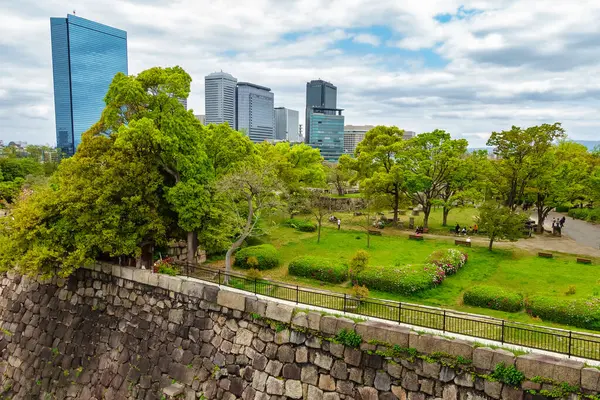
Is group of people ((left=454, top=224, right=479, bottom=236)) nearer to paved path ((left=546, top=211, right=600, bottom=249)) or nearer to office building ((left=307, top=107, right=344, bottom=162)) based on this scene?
paved path ((left=546, top=211, right=600, bottom=249))

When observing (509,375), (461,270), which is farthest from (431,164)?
(509,375)

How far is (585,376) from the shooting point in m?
7.42

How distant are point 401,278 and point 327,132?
17972cm

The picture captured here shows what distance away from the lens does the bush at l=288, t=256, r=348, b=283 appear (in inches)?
683

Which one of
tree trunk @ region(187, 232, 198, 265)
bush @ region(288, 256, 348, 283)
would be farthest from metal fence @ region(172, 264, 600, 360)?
bush @ region(288, 256, 348, 283)

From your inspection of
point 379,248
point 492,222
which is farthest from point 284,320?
point 492,222

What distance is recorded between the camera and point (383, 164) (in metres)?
34.0

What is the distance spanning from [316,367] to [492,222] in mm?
17115

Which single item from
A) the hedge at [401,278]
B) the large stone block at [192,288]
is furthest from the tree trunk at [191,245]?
the hedge at [401,278]

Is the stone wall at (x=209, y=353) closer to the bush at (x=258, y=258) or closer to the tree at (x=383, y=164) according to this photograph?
the bush at (x=258, y=258)

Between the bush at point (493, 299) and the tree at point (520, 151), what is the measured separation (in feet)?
57.0

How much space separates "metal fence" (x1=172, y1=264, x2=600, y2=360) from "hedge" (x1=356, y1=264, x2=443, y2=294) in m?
3.96

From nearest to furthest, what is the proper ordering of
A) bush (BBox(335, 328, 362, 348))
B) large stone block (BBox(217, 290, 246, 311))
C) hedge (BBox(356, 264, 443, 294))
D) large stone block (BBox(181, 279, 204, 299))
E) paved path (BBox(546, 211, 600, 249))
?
bush (BBox(335, 328, 362, 348))
large stone block (BBox(217, 290, 246, 311))
large stone block (BBox(181, 279, 204, 299))
hedge (BBox(356, 264, 443, 294))
paved path (BBox(546, 211, 600, 249))

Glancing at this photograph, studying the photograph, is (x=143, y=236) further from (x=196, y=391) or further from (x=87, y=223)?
(x=196, y=391)
